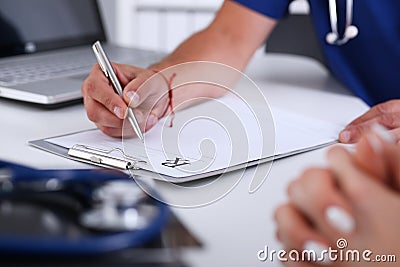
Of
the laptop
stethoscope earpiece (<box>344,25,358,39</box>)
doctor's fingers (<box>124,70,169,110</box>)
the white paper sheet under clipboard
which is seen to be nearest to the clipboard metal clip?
the white paper sheet under clipboard

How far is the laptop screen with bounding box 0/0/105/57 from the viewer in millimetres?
1254

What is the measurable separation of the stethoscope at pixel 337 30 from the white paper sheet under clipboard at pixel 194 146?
0.86 feet

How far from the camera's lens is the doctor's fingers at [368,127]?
816mm

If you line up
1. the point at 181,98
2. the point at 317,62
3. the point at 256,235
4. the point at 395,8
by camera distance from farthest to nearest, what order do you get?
the point at 317,62
the point at 395,8
the point at 181,98
the point at 256,235

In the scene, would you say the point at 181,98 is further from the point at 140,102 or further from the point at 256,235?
the point at 256,235

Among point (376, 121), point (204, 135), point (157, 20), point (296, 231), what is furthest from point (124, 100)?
point (157, 20)

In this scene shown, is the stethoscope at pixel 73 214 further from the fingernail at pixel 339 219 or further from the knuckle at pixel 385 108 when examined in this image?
the knuckle at pixel 385 108

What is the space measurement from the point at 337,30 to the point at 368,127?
0.37m

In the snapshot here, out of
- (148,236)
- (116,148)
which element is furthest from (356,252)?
(116,148)

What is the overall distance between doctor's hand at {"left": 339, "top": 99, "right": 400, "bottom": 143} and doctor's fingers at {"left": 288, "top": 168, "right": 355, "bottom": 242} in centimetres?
39

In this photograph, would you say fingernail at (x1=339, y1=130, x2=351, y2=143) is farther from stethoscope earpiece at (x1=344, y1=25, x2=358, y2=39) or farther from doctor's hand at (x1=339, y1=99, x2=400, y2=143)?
stethoscope earpiece at (x1=344, y1=25, x2=358, y2=39)

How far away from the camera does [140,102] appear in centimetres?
83

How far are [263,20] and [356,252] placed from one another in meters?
0.83

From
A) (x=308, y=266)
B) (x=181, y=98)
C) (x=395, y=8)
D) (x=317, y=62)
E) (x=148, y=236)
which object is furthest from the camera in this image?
(x=317, y=62)
